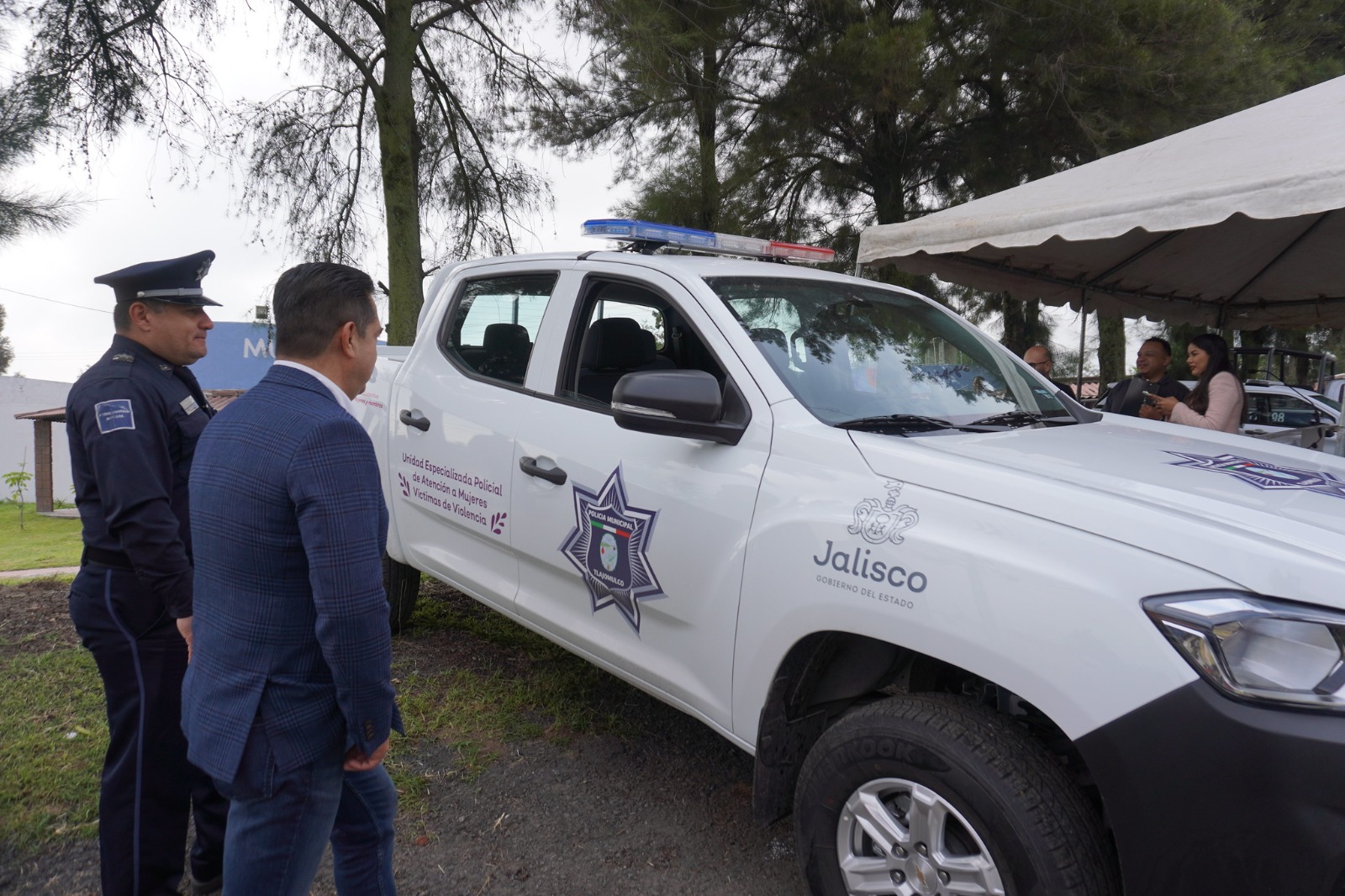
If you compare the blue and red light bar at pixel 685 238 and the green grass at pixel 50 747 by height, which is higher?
the blue and red light bar at pixel 685 238

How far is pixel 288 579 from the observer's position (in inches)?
66.9

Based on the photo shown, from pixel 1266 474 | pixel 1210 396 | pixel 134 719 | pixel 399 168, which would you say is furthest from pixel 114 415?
pixel 399 168

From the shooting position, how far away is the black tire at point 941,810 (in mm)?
1806

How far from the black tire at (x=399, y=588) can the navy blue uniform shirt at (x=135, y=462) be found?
1869 mm

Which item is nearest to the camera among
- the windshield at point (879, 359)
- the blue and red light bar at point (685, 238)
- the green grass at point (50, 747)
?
the windshield at point (879, 359)

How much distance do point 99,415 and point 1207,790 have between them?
257cm

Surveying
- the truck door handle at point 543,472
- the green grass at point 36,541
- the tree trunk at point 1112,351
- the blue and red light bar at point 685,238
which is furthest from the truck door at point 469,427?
the tree trunk at point 1112,351

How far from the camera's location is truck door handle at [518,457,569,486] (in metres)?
2.99

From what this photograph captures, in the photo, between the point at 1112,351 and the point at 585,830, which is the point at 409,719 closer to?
the point at 585,830

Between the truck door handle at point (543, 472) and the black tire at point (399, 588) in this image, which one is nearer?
the truck door handle at point (543, 472)

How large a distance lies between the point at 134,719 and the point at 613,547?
4.53 feet

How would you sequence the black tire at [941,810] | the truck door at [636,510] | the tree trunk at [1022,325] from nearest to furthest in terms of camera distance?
1. the black tire at [941,810]
2. the truck door at [636,510]
3. the tree trunk at [1022,325]

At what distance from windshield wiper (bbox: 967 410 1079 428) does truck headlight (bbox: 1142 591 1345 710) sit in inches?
42.5

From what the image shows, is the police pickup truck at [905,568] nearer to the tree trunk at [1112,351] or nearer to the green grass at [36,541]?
the green grass at [36,541]
